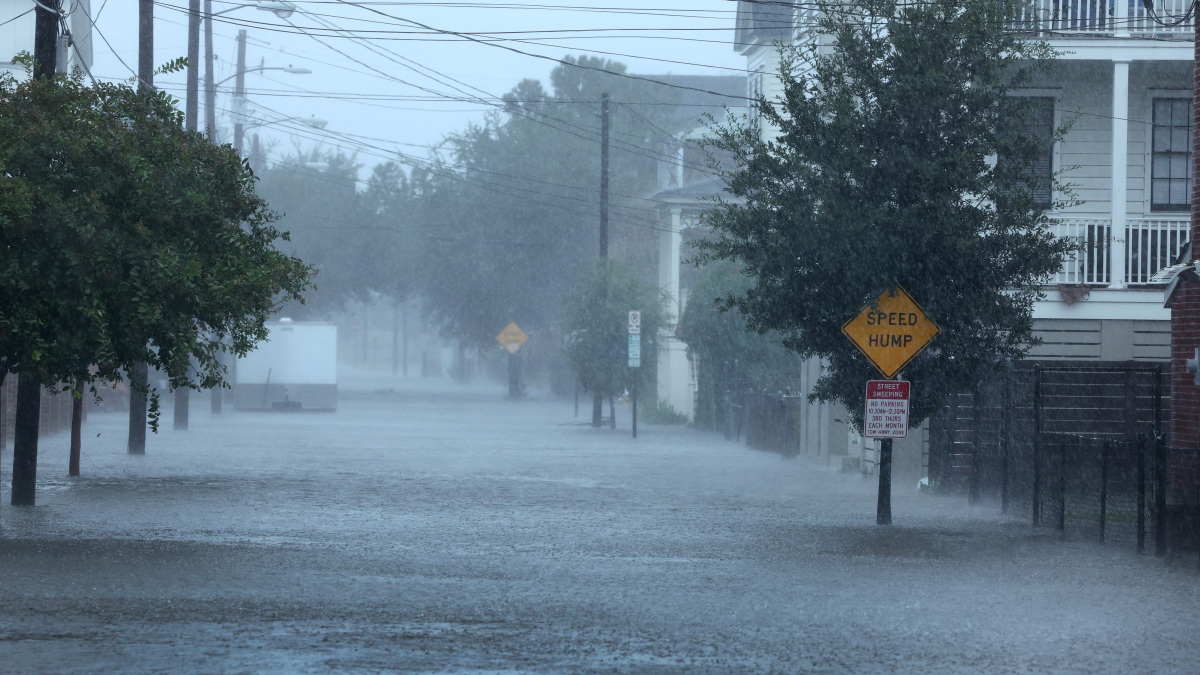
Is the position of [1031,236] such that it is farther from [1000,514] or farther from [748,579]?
[748,579]

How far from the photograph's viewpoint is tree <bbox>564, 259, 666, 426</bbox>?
130 ft

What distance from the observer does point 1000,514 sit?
17203 mm

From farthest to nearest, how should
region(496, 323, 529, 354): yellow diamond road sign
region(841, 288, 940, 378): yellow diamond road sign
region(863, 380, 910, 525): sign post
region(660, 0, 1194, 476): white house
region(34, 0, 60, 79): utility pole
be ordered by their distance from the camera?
region(496, 323, 529, 354): yellow diamond road sign < region(660, 0, 1194, 476): white house < region(34, 0, 60, 79): utility pole < region(863, 380, 910, 525): sign post < region(841, 288, 940, 378): yellow diamond road sign

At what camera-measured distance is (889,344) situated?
15156 millimetres

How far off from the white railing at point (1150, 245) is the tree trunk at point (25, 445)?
580 inches

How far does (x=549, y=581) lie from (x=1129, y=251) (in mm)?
13224

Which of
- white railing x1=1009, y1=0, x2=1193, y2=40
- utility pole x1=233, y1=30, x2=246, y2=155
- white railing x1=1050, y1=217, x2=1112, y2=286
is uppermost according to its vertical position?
utility pole x1=233, y1=30, x2=246, y2=155

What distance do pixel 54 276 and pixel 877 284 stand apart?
798 cm

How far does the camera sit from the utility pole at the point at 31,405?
15.7 m

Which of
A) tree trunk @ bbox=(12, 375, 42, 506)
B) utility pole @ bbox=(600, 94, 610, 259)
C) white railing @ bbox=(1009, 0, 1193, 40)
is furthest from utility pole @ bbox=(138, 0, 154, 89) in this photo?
utility pole @ bbox=(600, 94, 610, 259)

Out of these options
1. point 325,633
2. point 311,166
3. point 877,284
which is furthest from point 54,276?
point 311,166

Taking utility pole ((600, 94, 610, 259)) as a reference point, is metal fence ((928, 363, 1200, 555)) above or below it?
below

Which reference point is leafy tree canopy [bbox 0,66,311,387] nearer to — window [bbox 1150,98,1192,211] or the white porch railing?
the white porch railing

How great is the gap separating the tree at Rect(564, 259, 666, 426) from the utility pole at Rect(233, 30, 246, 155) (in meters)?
13.2
